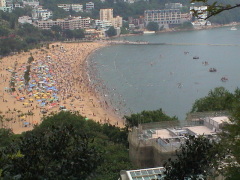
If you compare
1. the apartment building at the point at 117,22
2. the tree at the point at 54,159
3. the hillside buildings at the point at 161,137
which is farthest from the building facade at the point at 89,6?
the tree at the point at 54,159

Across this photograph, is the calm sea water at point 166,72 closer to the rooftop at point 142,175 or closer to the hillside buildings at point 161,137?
the hillside buildings at point 161,137

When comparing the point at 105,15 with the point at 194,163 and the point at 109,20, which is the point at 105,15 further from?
the point at 194,163

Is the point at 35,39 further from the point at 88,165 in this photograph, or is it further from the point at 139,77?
the point at 88,165

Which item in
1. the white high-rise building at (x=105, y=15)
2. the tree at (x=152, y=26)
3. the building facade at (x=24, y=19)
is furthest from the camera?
the tree at (x=152, y=26)

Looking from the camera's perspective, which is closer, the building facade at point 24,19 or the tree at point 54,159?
the tree at point 54,159

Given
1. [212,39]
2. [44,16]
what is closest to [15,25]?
[44,16]

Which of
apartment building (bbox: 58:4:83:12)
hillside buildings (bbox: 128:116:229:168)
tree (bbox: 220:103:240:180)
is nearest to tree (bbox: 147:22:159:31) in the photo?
apartment building (bbox: 58:4:83:12)

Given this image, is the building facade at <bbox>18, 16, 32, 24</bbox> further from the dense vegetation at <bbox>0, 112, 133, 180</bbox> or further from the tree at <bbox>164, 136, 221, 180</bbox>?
the tree at <bbox>164, 136, 221, 180</bbox>

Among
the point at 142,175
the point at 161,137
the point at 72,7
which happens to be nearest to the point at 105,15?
the point at 72,7
